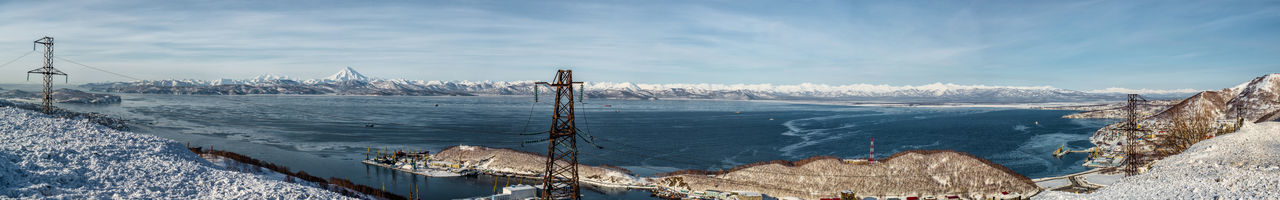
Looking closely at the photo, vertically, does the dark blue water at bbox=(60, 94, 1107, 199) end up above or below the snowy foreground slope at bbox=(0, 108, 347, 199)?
below

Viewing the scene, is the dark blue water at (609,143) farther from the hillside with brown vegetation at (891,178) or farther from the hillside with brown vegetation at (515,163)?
the hillside with brown vegetation at (891,178)

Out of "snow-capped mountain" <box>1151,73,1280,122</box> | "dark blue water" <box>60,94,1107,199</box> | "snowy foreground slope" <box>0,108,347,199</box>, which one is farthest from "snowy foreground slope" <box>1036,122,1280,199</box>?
A: "snow-capped mountain" <box>1151,73,1280,122</box>

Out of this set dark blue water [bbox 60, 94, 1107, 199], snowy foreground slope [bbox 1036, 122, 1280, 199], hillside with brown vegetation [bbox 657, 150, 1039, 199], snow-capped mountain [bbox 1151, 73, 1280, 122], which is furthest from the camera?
snow-capped mountain [bbox 1151, 73, 1280, 122]

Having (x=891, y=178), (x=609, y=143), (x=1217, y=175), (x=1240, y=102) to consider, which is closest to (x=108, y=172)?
(x=891, y=178)

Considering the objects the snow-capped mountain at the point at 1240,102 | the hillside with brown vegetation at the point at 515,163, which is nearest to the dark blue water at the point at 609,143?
the hillside with brown vegetation at the point at 515,163

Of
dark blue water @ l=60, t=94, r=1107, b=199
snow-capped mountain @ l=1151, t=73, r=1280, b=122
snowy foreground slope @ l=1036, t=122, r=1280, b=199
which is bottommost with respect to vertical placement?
dark blue water @ l=60, t=94, r=1107, b=199

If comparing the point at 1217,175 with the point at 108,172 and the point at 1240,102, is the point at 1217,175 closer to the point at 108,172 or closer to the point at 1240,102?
the point at 108,172

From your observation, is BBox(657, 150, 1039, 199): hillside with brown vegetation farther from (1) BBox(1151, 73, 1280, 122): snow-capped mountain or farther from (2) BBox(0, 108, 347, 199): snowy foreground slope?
(1) BBox(1151, 73, 1280, 122): snow-capped mountain
